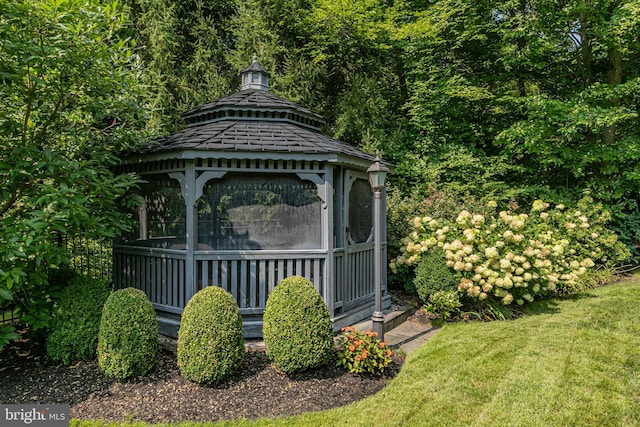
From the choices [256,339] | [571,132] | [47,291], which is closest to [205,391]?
[256,339]

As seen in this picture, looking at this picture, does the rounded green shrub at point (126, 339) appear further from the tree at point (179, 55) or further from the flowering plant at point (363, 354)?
the tree at point (179, 55)

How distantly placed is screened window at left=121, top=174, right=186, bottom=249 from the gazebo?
0.02 m

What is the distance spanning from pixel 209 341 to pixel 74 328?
5.66 ft

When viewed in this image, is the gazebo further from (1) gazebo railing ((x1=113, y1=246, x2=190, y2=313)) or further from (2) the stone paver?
(2) the stone paver

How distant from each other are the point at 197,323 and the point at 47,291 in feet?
7.05

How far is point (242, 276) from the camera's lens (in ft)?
16.1

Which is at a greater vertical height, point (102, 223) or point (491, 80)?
point (491, 80)

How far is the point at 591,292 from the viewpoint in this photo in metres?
7.75

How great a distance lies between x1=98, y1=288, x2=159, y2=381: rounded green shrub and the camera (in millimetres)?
3658

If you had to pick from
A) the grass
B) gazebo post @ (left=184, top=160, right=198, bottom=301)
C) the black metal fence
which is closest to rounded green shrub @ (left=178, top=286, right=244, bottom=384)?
the grass

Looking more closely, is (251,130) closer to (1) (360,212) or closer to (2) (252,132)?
(2) (252,132)

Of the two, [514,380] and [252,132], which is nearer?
[514,380]

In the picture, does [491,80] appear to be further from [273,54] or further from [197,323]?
[197,323]

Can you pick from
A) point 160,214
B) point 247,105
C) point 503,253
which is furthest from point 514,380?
point 247,105
